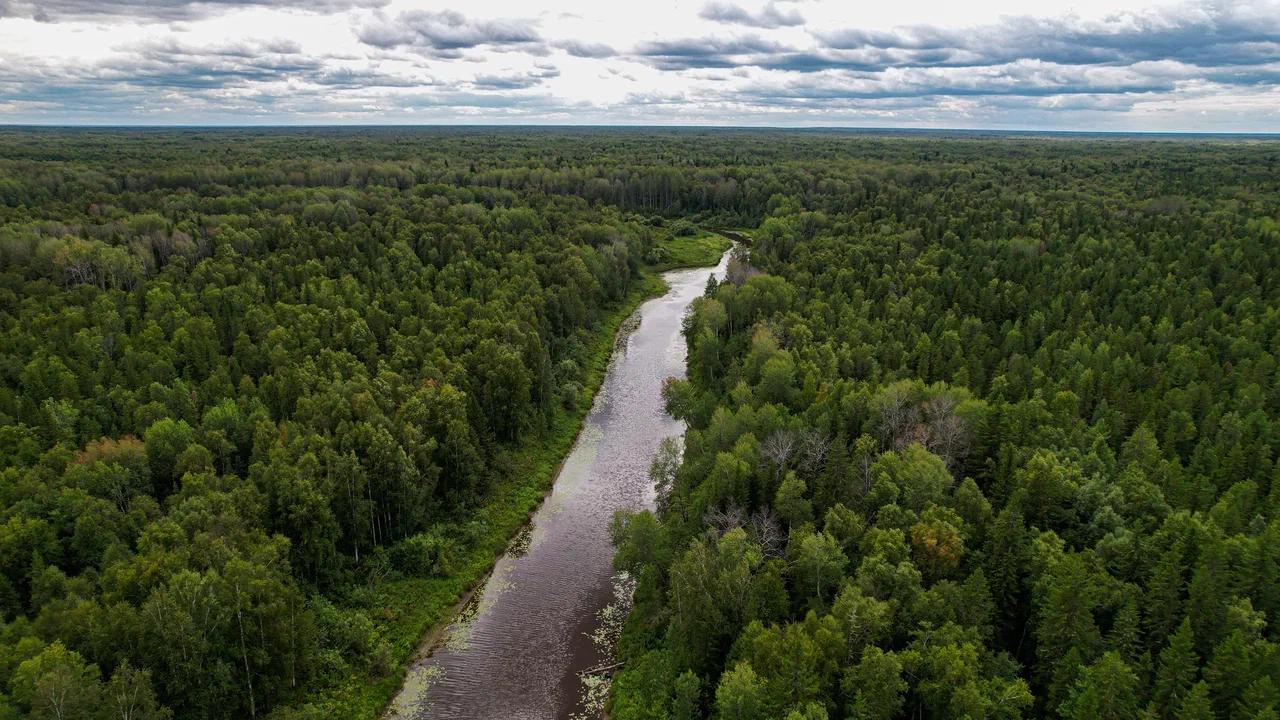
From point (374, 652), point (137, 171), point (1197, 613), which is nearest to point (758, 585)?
point (1197, 613)

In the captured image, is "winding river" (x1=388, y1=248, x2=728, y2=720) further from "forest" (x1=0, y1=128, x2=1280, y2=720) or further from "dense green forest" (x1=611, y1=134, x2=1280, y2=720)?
"dense green forest" (x1=611, y1=134, x2=1280, y2=720)

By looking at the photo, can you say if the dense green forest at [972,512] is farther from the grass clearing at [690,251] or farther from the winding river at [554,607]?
the grass clearing at [690,251]

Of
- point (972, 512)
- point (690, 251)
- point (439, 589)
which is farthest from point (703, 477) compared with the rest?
point (690, 251)

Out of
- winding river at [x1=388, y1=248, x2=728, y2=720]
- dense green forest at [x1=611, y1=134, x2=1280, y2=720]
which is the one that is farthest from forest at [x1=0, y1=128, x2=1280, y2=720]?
winding river at [x1=388, y1=248, x2=728, y2=720]

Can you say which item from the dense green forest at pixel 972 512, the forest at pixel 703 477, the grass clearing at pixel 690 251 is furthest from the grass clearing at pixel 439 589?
the grass clearing at pixel 690 251

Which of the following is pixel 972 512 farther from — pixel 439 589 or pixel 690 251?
pixel 690 251
